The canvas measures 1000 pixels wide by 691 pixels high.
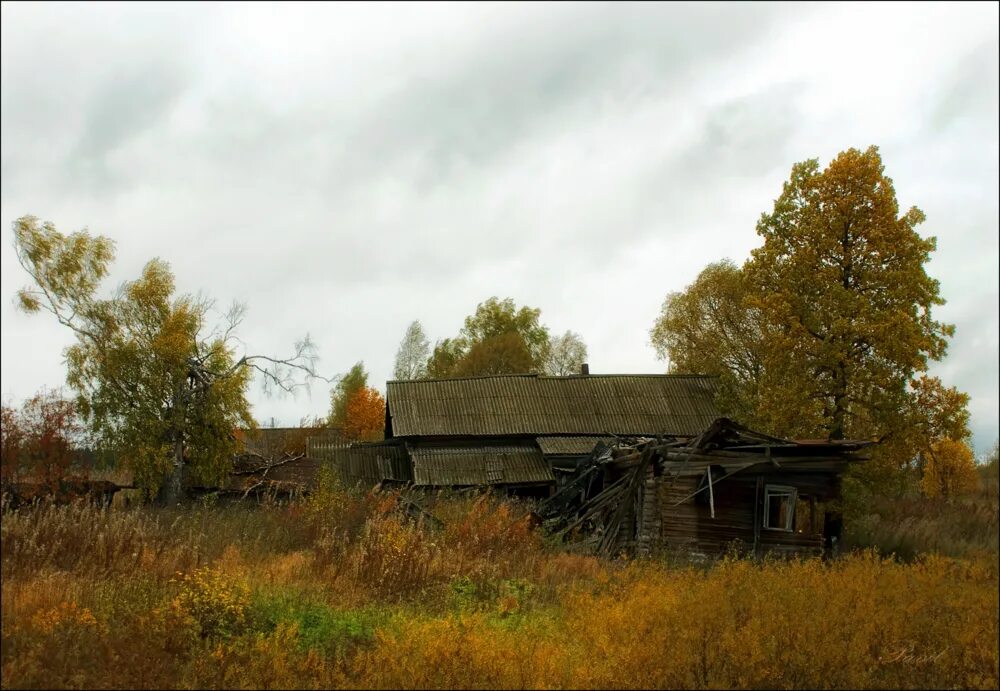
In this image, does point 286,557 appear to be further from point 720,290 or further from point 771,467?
point 720,290

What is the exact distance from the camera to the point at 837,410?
68.7 feet

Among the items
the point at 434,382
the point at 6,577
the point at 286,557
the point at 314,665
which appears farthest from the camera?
the point at 434,382

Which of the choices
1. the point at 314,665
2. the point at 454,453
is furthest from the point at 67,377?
the point at 314,665

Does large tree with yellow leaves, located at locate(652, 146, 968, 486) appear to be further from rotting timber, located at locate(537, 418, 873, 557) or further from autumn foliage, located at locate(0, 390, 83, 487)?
autumn foliage, located at locate(0, 390, 83, 487)

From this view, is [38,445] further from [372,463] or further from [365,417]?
[365,417]

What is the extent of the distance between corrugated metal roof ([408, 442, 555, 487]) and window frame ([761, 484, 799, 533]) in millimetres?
11514

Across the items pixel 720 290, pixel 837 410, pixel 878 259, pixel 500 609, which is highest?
pixel 720 290

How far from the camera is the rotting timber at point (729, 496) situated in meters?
17.5

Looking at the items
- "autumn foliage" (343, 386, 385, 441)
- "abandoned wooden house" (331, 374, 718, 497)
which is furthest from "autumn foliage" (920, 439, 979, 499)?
"autumn foliage" (343, 386, 385, 441)

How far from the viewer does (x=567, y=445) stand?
30.5m

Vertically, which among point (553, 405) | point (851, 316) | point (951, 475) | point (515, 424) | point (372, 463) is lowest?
point (372, 463)

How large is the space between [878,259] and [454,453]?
17.0 m

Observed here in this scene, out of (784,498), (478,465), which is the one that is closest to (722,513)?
(784,498)

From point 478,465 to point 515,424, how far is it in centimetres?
266
